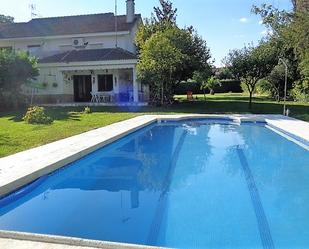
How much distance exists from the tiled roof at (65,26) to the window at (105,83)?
14.7 feet

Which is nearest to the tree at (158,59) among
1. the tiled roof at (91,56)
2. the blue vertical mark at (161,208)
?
the tiled roof at (91,56)

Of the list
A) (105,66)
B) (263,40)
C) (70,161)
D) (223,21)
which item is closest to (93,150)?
(70,161)

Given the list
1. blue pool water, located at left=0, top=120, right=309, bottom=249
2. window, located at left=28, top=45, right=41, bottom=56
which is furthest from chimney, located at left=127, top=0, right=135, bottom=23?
blue pool water, located at left=0, top=120, right=309, bottom=249

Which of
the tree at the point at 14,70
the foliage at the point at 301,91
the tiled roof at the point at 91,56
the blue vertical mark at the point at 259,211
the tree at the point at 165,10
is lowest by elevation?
the blue vertical mark at the point at 259,211

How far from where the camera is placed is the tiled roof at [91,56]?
2992 centimetres

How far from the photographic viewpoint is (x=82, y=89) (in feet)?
110

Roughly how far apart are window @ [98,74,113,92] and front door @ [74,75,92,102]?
118 cm

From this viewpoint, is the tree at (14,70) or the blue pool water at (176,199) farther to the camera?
the tree at (14,70)

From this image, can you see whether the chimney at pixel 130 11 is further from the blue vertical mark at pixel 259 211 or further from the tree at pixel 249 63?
the blue vertical mark at pixel 259 211

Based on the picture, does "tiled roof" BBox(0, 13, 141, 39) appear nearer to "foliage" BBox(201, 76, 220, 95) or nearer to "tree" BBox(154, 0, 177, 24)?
"tree" BBox(154, 0, 177, 24)

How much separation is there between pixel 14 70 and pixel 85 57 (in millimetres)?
7258

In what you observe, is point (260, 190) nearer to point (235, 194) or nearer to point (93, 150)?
point (235, 194)

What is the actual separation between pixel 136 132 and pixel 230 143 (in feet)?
13.9

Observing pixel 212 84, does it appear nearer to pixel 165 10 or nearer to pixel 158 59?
pixel 165 10
